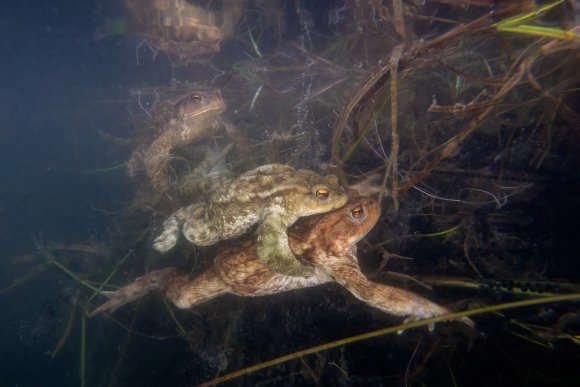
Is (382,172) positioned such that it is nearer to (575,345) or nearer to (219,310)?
(575,345)

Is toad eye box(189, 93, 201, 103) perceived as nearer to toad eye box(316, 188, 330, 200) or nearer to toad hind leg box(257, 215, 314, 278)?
toad hind leg box(257, 215, 314, 278)

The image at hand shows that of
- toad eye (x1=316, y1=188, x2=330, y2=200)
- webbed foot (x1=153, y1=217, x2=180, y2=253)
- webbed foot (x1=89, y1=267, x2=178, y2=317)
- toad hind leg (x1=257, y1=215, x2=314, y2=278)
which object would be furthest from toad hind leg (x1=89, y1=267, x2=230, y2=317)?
toad eye (x1=316, y1=188, x2=330, y2=200)

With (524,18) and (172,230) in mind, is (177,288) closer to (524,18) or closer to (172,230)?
(172,230)

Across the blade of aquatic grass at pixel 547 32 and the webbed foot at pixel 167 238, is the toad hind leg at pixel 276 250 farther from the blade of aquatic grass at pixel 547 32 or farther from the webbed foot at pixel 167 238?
the blade of aquatic grass at pixel 547 32

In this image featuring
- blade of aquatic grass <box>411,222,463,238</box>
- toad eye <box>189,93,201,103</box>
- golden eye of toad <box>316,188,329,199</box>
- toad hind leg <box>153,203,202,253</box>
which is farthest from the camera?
toad eye <box>189,93,201,103</box>

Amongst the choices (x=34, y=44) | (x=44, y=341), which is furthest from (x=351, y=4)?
(x=34, y=44)

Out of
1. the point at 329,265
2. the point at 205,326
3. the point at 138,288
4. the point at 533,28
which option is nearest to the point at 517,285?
the point at 329,265

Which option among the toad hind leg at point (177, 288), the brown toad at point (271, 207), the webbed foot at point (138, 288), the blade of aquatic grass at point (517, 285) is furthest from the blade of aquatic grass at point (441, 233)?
the webbed foot at point (138, 288)
